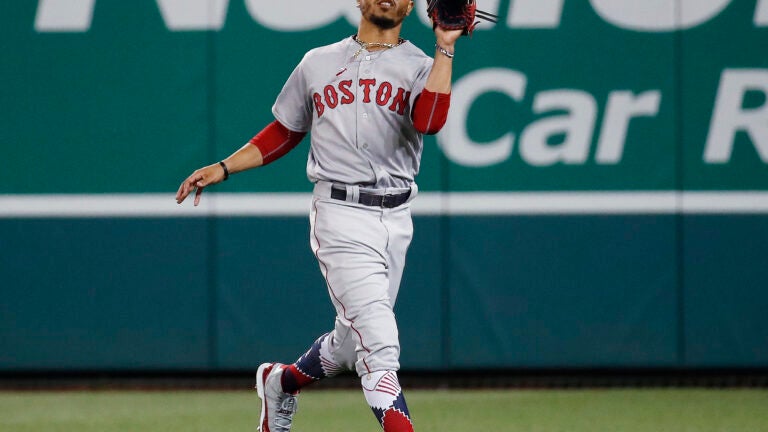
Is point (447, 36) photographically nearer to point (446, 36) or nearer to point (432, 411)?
point (446, 36)

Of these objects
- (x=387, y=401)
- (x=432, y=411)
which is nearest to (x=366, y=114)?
(x=387, y=401)

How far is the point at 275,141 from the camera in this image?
4.76 m

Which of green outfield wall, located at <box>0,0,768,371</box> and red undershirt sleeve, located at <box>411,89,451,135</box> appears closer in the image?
red undershirt sleeve, located at <box>411,89,451,135</box>

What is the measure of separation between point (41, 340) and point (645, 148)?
12.7ft

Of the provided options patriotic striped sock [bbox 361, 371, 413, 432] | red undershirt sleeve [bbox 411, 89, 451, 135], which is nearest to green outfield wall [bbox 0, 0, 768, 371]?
red undershirt sleeve [bbox 411, 89, 451, 135]

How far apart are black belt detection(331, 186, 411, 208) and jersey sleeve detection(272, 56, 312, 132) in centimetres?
42

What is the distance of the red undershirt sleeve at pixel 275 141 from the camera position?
15.6 ft

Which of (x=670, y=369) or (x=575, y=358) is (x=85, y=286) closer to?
(x=575, y=358)

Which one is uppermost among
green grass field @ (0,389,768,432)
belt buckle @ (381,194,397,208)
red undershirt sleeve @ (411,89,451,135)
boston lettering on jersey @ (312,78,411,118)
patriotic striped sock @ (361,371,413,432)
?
boston lettering on jersey @ (312,78,411,118)

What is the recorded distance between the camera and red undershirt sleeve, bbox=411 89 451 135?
4113mm

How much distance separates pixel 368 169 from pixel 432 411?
2.44 meters

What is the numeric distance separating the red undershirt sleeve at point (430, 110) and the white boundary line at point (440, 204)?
10.2 feet

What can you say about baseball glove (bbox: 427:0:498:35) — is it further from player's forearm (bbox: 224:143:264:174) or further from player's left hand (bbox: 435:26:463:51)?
player's forearm (bbox: 224:143:264:174)

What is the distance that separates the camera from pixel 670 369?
747cm
